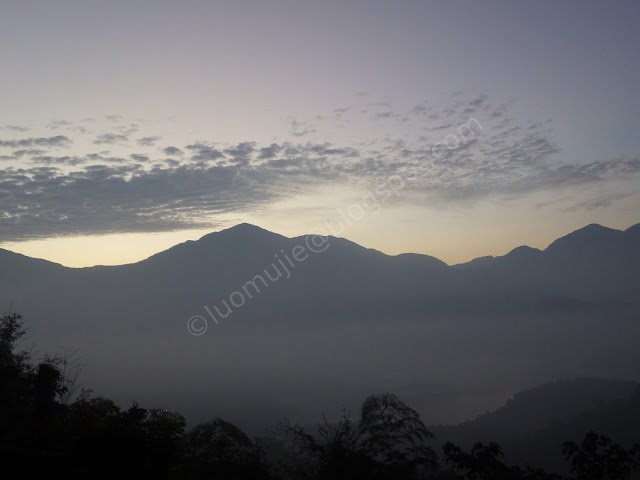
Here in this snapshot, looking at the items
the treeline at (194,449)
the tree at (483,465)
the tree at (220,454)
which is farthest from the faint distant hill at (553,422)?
the tree at (483,465)

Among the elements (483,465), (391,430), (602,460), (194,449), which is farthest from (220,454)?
(602,460)

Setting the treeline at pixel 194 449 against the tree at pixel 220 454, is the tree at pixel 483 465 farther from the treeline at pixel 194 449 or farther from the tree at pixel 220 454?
the tree at pixel 220 454

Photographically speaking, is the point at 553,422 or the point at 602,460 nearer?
the point at 602,460

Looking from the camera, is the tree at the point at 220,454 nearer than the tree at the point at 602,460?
No

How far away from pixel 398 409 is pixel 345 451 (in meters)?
2.05

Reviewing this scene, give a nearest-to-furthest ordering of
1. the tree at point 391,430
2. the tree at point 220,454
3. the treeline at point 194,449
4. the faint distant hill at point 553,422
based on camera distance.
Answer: the treeline at point 194,449, the tree at point 391,430, the tree at point 220,454, the faint distant hill at point 553,422

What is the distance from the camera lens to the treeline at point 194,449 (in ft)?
29.6

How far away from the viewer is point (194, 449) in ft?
50.8

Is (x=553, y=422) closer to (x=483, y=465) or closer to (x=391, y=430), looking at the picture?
(x=391, y=430)

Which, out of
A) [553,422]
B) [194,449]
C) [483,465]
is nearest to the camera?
[483,465]

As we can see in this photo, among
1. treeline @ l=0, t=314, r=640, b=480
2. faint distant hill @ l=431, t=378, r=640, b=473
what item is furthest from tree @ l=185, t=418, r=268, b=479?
faint distant hill @ l=431, t=378, r=640, b=473

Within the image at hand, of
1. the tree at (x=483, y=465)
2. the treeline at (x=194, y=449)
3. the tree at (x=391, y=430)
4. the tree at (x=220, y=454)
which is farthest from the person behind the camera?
the tree at (x=220, y=454)

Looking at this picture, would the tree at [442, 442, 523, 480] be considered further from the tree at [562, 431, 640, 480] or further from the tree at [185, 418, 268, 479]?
the tree at [185, 418, 268, 479]

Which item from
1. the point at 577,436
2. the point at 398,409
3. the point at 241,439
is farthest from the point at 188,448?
the point at 577,436
